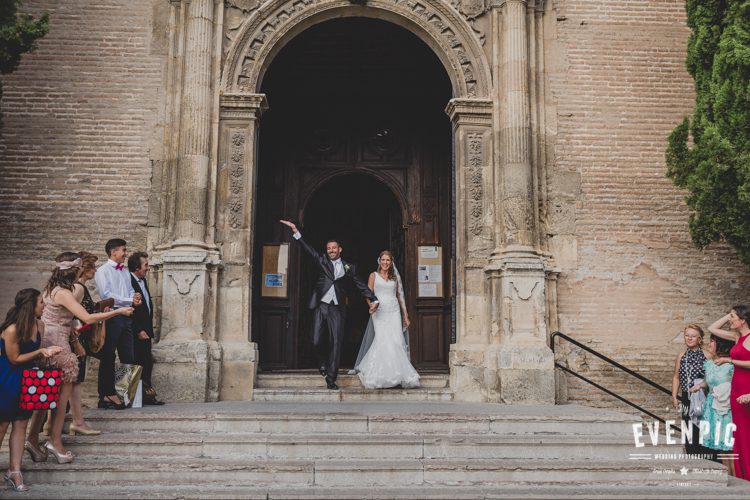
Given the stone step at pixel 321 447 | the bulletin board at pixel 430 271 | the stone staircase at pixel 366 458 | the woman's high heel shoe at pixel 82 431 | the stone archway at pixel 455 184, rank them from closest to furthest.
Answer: the stone staircase at pixel 366 458 → the stone step at pixel 321 447 → the woman's high heel shoe at pixel 82 431 → the stone archway at pixel 455 184 → the bulletin board at pixel 430 271

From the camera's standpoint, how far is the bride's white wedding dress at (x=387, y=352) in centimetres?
971

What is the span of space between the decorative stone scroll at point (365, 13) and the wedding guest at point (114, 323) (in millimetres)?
3349

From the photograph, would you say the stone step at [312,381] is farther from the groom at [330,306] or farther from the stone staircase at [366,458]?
the stone staircase at [366,458]

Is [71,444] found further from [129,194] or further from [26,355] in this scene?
[129,194]

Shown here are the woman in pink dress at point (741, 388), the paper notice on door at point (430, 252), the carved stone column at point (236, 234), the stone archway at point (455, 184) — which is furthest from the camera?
the paper notice on door at point (430, 252)

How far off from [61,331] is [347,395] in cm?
404

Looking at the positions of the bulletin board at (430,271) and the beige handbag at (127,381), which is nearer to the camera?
the beige handbag at (127,381)

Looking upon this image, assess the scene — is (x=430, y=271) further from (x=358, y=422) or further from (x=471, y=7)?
(x=358, y=422)

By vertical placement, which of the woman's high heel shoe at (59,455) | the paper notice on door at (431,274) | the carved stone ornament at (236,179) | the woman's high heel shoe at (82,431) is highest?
the carved stone ornament at (236,179)

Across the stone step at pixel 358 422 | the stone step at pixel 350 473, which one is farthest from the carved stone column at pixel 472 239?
the stone step at pixel 350 473

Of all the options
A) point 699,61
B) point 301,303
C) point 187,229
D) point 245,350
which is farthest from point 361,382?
point 699,61

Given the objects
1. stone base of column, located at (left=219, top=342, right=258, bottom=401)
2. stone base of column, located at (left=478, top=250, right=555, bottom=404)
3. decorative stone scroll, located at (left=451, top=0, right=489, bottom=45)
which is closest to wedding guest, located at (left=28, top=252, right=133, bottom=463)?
stone base of column, located at (left=219, top=342, right=258, bottom=401)

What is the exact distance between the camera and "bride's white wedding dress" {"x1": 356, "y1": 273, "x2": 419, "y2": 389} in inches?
382

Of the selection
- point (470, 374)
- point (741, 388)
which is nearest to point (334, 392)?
point (470, 374)
